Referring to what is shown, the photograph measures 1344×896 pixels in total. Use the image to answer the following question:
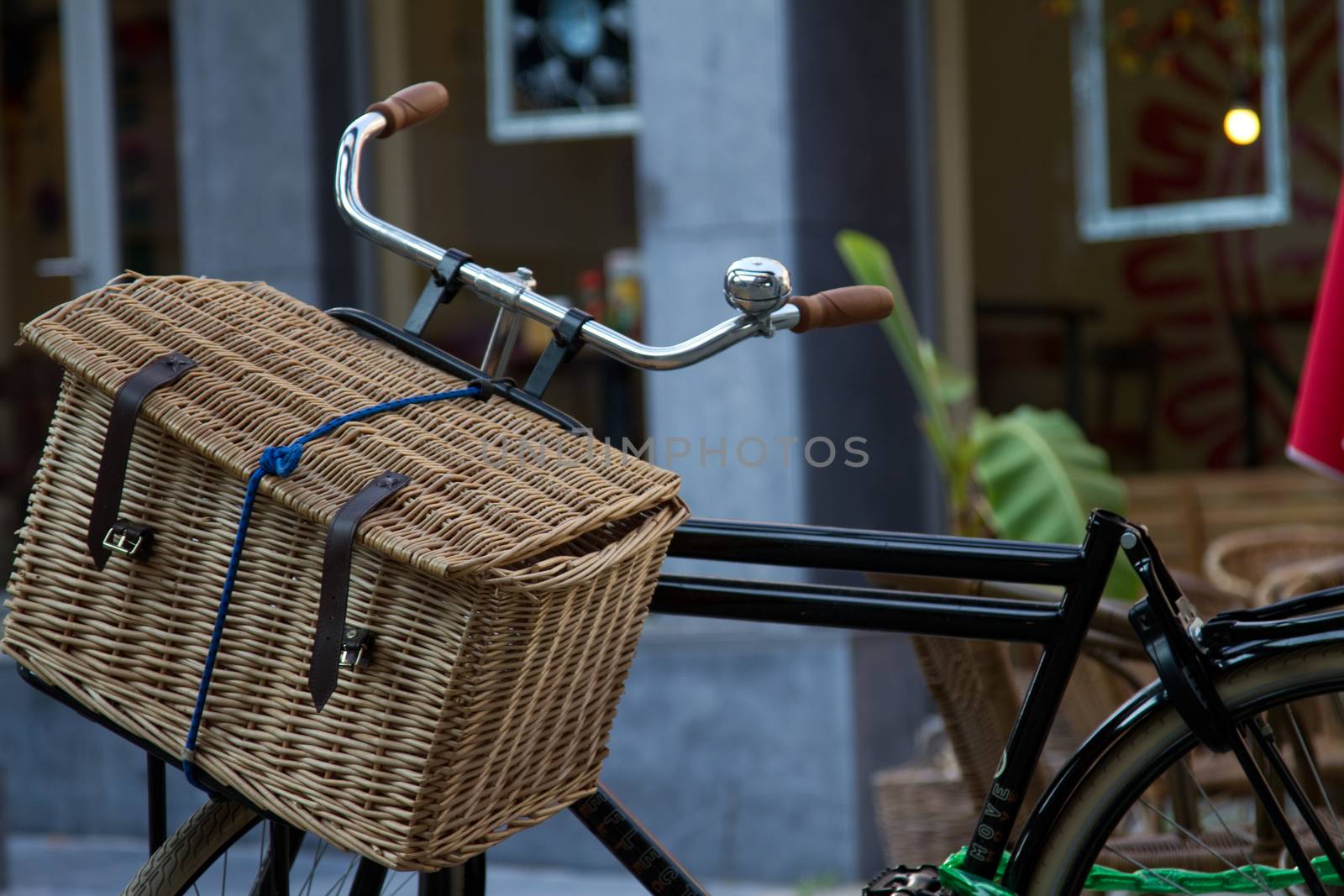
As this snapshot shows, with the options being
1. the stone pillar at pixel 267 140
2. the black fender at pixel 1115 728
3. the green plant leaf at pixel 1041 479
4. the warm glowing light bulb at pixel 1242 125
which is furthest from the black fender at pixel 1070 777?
the warm glowing light bulb at pixel 1242 125

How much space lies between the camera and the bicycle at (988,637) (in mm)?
1521

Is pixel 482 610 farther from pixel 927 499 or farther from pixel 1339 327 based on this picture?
pixel 927 499

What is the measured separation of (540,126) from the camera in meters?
4.82

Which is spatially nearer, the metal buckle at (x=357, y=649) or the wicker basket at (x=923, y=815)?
the metal buckle at (x=357, y=649)

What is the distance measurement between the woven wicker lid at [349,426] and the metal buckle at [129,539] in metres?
0.11

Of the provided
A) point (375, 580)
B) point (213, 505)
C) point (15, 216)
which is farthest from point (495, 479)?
point (15, 216)

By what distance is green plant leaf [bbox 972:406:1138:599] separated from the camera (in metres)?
3.40

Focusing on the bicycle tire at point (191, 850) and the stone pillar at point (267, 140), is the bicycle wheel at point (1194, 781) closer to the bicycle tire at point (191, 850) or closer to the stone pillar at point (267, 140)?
the bicycle tire at point (191, 850)

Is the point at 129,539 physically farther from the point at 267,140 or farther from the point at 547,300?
the point at 267,140

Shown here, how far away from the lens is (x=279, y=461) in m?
1.44

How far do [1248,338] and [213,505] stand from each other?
4978mm

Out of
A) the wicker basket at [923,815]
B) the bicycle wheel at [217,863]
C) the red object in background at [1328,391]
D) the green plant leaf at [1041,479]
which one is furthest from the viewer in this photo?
the green plant leaf at [1041,479]

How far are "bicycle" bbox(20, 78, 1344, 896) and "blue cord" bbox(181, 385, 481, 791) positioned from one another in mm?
46

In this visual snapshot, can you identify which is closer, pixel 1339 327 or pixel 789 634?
pixel 1339 327
